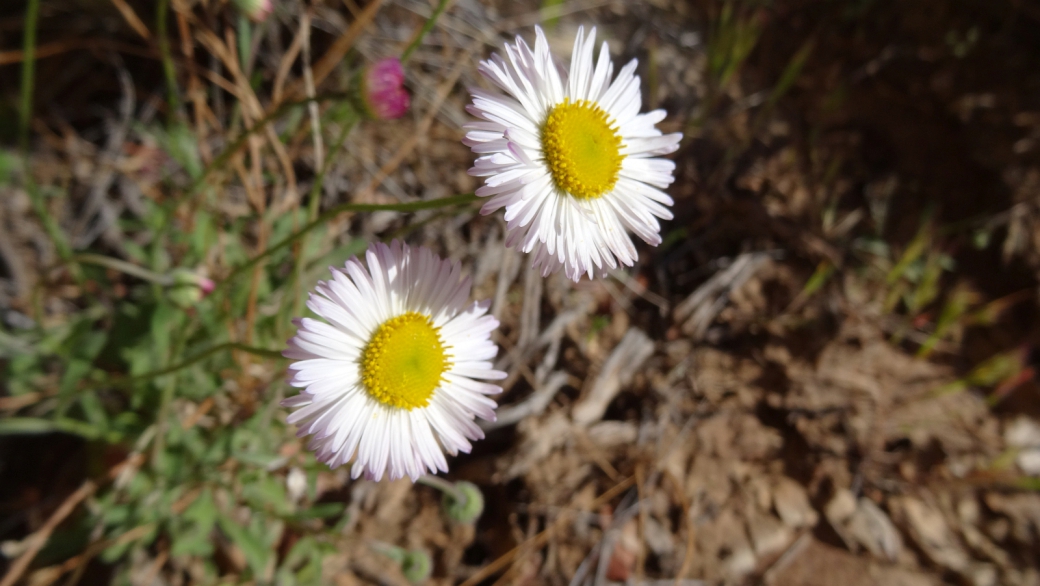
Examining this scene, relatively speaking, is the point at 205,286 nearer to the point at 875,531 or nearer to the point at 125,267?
the point at 125,267

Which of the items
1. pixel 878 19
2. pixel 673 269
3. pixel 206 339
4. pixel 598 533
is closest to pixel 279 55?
pixel 206 339

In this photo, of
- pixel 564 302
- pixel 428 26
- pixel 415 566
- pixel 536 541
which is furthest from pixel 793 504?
pixel 428 26

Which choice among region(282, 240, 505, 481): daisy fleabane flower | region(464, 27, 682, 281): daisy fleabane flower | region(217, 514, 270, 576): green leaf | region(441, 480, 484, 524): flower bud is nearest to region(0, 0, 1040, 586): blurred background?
region(217, 514, 270, 576): green leaf

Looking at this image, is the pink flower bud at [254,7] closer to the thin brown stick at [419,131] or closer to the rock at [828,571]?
the thin brown stick at [419,131]

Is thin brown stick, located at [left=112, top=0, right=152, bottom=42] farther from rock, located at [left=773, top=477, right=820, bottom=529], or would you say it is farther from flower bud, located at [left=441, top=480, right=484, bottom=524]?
rock, located at [left=773, top=477, right=820, bottom=529]

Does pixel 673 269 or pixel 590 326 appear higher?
pixel 673 269

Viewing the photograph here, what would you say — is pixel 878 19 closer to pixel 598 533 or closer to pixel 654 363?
pixel 654 363
